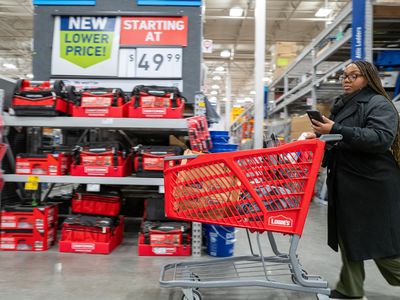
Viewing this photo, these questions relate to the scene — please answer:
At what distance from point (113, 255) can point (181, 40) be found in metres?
2.60

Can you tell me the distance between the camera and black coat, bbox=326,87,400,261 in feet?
6.15

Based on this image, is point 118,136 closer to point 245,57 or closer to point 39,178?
point 39,178

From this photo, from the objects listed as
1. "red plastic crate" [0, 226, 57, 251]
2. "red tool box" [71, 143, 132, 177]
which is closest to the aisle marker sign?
"red tool box" [71, 143, 132, 177]

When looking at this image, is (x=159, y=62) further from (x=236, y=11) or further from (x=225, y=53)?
(x=225, y=53)

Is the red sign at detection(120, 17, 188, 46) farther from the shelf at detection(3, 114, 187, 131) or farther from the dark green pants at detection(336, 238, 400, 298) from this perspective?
the dark green pants at detection(336, 238, 400, 298)

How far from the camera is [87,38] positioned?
3.96 m

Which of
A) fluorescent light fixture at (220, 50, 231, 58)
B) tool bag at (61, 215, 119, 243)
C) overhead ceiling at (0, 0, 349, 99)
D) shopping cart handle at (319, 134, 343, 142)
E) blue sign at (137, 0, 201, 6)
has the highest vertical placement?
overhead ceiling at (0, 0, 349, 99)

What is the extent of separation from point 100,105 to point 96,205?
39.0 inches

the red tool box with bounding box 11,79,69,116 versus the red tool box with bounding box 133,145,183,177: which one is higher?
the red tool box with bounding box 11,79,69,116

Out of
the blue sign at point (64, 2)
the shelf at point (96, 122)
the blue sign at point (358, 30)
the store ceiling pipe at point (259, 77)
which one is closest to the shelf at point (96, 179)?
the shelf at point (96, 122)

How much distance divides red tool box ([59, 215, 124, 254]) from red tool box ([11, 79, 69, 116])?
105cm

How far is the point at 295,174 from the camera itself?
1783 millimetres

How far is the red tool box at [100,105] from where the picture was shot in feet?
10.0

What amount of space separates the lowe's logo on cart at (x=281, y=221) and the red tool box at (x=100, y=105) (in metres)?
1.86
